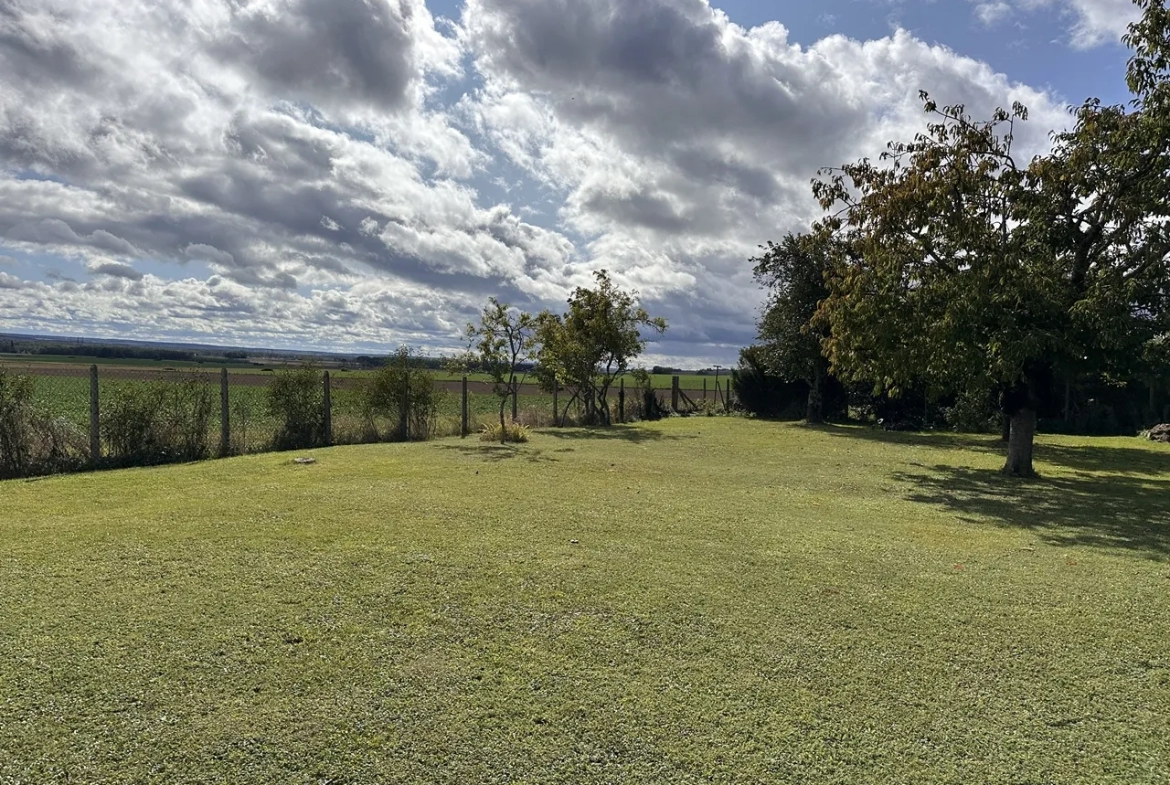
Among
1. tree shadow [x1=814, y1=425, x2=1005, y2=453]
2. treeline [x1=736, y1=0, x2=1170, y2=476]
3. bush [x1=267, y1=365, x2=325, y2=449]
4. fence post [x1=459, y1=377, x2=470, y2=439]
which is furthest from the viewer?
tree shadow [x1=814, y1=425, x2=1005, y2=453]

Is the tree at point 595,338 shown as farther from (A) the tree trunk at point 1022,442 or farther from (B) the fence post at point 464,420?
(A) the tree trunk at point 1022,442

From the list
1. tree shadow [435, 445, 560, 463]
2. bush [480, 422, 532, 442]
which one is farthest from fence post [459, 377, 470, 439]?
tree shadow [435, 445, 560, 463]

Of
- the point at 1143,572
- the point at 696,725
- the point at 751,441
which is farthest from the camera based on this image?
the point at 751,441

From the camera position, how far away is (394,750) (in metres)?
2.59

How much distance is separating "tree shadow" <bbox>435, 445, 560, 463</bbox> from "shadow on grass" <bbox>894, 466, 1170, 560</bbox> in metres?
5.84

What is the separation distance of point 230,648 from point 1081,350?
37.3ft

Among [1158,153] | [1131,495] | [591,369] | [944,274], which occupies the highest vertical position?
[1158,153]

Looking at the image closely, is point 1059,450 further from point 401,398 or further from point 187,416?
point 187,416

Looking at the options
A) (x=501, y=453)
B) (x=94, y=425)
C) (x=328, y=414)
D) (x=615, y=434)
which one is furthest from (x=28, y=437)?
(x=615, y=434)

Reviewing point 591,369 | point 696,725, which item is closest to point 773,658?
point 696,725

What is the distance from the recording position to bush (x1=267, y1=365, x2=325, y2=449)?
13.0 m

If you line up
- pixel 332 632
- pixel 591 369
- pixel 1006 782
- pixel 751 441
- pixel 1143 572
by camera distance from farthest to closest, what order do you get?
pixel 591 369, pixel 751 441, pixel 1143 572, pixel 332 632, pixel 1006 782

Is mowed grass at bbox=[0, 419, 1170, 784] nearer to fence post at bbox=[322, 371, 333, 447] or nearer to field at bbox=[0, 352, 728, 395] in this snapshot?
field at bbox=[0, 352, 728, 395]

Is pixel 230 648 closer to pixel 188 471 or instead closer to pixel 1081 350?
pixel 188 471
